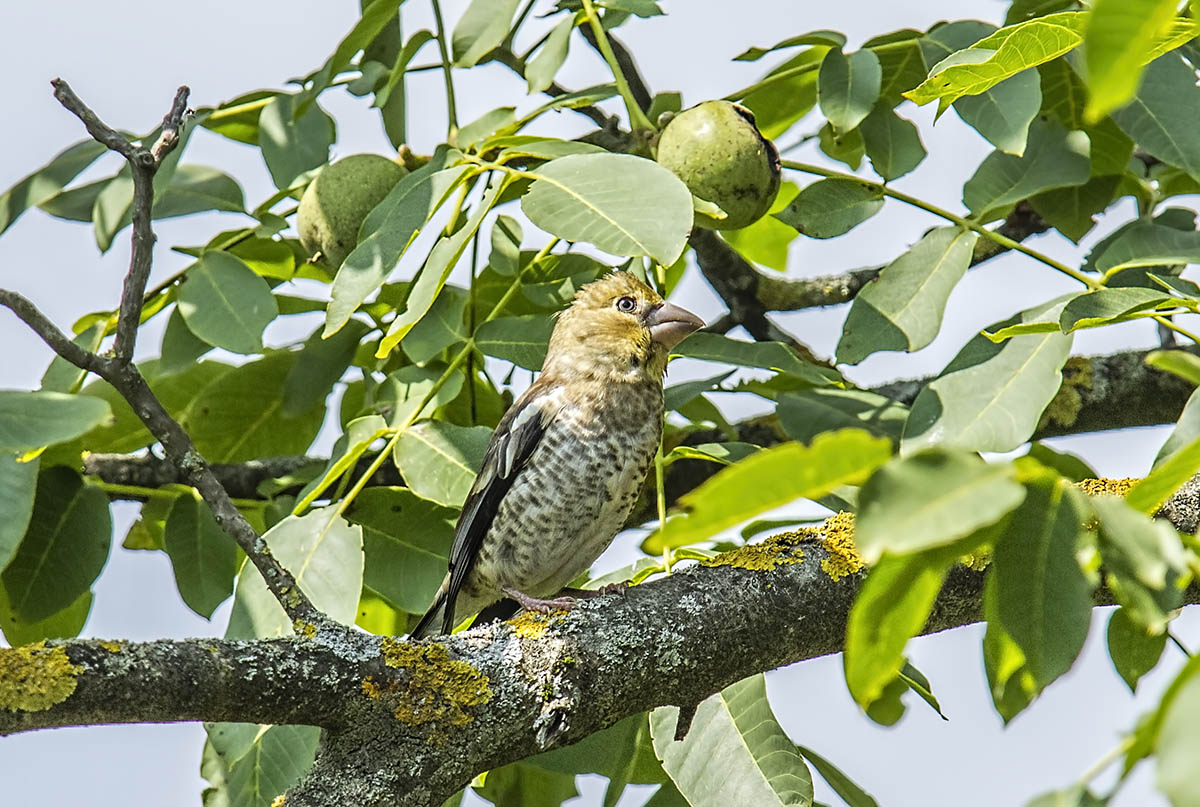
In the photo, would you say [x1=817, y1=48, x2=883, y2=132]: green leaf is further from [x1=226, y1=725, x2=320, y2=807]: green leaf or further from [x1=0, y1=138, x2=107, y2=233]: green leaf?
[x1=0, y1=138, x2=107, y2=233]: green leaf

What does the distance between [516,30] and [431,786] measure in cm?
211

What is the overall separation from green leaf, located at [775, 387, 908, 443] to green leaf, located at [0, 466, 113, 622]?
5.41ft

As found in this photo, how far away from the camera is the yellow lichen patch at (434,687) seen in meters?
2.13

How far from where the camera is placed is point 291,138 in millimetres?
3430

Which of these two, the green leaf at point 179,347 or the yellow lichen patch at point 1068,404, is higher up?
the green leaf at point 179,347

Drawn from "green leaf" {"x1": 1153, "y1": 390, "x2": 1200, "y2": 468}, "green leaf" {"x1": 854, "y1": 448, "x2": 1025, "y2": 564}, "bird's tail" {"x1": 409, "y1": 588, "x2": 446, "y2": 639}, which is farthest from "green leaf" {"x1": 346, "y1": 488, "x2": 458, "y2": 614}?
"green leaf" {"x1": 854, "y1": 448, "x2": 1025, "y2": 564}

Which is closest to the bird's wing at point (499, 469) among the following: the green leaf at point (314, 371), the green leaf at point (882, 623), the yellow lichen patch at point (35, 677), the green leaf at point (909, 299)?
the green leaf at point (314, 371)

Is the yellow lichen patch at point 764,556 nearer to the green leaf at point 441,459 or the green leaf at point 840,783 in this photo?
the green leaf at point 840,783

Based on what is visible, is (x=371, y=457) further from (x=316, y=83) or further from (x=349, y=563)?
(x=316, y=83)

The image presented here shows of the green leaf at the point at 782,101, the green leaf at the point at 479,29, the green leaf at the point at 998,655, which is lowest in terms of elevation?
the green leaf at the point at 998,655

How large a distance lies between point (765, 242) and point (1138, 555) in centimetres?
316

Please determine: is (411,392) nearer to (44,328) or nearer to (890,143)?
(44,328)

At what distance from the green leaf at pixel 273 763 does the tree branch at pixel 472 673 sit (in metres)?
0.39

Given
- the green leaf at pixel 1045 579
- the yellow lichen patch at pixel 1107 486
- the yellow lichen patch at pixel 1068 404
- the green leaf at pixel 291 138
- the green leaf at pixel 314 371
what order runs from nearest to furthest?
the green leaf at pixel 1045 579, the yellow lichen patch at pixel 1107 486, the green leaf at pixel 291 138, the green leaf at pixel 314 371, the yellow lichen patch at pixel 1068 404
